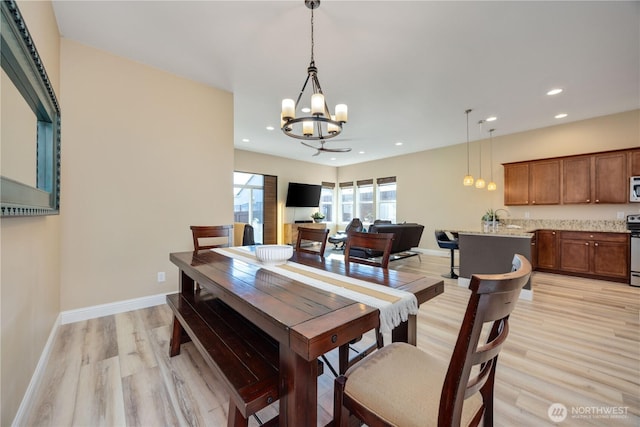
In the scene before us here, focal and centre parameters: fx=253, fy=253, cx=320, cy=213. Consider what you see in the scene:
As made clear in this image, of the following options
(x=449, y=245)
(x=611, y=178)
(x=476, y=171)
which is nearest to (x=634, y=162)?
(x=611, y=178)

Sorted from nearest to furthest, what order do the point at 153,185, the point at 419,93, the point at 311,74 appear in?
the point at 311,74, the point at 153,185, the point at 419,93

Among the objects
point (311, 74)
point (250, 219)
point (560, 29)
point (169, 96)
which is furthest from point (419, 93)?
point (250, 219)

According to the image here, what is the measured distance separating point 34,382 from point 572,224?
728 cm

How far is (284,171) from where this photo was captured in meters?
7.95

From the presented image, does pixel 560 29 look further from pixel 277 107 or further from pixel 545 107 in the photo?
pixel 277 107

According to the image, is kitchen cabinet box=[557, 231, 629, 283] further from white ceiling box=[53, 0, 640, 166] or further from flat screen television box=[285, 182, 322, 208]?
flat screen television box=[285, 182, 322, 208]

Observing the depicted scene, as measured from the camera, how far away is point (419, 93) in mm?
3641

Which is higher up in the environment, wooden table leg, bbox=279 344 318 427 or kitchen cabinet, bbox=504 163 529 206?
kitchen cabinet, bbox=504 163 529 206

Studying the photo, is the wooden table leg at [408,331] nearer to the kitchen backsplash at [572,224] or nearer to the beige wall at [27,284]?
the beige wall at [27,284]

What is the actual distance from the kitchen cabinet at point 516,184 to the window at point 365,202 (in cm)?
379

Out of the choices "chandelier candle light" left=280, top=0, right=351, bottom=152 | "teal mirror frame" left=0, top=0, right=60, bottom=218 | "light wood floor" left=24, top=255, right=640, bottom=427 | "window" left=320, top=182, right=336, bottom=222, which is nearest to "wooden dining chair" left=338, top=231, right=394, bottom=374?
"light wood floor" left=24, top=255, right=640, bottom=427

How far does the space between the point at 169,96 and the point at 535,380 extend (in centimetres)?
445

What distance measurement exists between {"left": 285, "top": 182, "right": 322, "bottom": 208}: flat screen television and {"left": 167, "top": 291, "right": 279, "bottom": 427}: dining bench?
238 inches

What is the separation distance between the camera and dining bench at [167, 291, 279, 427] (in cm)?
104
